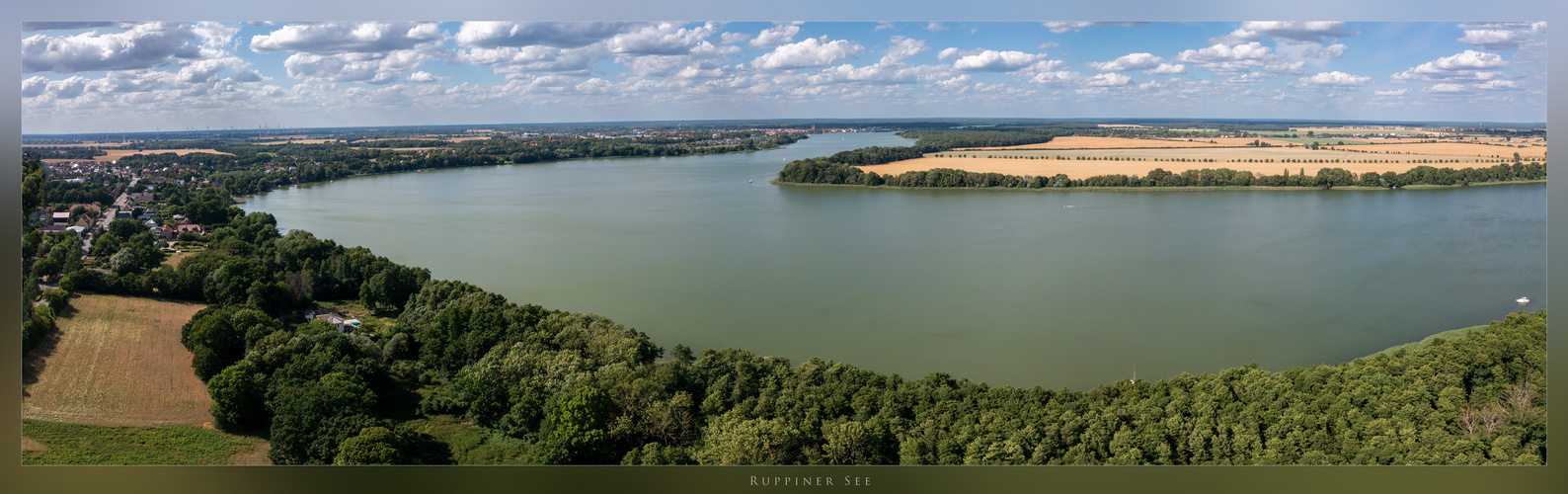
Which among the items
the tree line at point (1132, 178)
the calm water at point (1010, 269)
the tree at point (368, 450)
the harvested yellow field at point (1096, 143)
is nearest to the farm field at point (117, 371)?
the tree at point (368, 450)

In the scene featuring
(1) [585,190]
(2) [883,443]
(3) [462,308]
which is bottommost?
(2) [883,443]

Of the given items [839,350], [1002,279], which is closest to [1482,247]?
[1002,279]

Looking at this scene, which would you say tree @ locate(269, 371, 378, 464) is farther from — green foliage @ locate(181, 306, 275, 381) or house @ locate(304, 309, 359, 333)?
house @ locate(304, 309, 359, 333)

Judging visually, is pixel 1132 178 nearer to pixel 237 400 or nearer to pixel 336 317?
pixel 336 317

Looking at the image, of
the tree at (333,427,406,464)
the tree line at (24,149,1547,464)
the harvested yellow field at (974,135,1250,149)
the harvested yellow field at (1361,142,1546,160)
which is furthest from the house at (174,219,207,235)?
the harvested yellow field at (974,135,1250,149)

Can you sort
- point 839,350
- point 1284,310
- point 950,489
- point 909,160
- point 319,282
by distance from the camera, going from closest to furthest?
point 950,489 < point 839,350 < point 1284,310 < point 319,282 < point 909,160

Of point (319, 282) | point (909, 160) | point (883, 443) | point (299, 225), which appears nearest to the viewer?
point (883, 443)

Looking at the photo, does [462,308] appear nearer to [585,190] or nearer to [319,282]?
[319,282]
